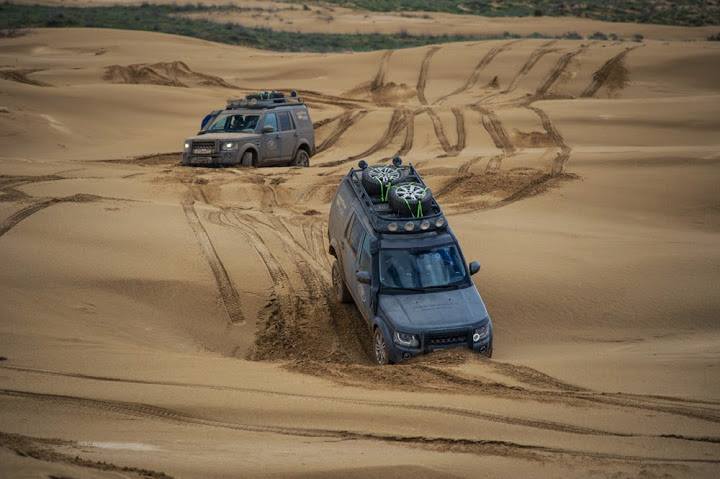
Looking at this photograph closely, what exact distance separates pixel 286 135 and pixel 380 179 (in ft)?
32.7

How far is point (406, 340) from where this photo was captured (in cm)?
1129

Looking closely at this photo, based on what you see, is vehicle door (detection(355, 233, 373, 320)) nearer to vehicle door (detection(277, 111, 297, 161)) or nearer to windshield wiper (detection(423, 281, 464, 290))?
windshield wiper (detection(423, 281, 464, 290))

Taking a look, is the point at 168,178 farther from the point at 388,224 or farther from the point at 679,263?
the point at 679,263

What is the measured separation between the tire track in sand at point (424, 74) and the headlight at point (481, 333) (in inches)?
894

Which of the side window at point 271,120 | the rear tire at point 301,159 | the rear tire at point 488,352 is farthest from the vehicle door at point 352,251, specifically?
the rear tire at point 301,159

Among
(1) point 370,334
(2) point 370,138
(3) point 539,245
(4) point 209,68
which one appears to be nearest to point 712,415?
(1) point 370,334

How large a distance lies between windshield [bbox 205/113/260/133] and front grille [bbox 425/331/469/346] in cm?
1249

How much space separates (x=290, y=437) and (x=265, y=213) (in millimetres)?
10336

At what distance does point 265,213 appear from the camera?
18375 mm

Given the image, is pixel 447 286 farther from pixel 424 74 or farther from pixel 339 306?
pixel 424 74

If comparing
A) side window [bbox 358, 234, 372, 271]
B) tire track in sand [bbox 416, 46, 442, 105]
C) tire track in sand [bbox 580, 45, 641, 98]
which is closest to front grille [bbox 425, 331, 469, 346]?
side window [bbox 358, 234, 372, 271]

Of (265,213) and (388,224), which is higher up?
(388,224)

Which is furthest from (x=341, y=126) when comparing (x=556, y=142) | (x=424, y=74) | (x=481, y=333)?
(x=481, y=333)

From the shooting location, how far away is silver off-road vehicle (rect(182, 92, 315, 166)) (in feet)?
72.8
